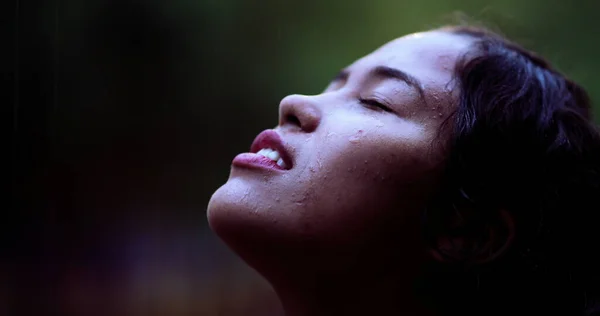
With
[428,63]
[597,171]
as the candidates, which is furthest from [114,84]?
[597,171]

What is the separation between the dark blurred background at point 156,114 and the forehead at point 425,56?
1.29 feet

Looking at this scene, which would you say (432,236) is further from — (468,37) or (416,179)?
(468,37)

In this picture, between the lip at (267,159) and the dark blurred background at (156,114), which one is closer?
the lip at (267,159)

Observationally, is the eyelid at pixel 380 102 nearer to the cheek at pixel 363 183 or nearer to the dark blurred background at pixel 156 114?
the cheek at pixel 363 183

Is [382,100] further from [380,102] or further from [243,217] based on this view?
[243,217]

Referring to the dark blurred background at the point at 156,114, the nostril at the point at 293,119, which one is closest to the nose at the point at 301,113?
the nostril at the point at 293,119

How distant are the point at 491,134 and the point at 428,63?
0.13 m

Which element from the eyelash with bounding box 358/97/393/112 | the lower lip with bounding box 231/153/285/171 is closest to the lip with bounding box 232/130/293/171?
the lower lip with bounding box 231/153/285/171

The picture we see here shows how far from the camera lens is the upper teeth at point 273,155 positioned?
2.38ft

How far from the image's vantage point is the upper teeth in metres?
0.73

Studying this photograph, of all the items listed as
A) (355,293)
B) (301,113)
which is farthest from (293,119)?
(355,293)

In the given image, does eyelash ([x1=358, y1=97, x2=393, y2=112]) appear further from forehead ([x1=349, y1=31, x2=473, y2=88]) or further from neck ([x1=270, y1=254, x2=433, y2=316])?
neck ([x1=270, y1=254, x2=433, y2=316])

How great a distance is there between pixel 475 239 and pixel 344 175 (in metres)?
0.19

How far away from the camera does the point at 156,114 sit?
1.35 metres
